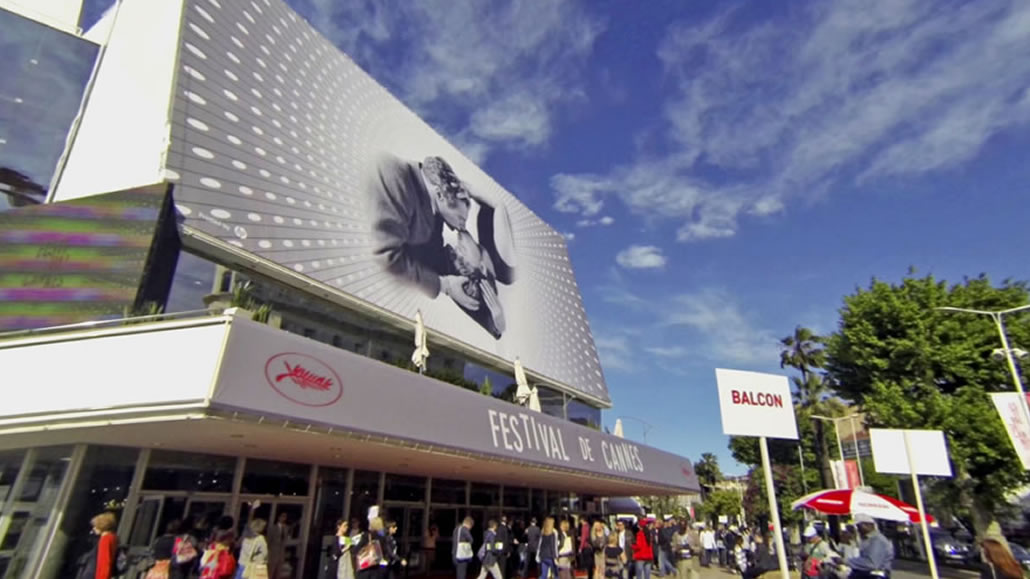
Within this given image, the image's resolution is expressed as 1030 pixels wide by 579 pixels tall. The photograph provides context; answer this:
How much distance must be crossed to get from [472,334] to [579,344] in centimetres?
995

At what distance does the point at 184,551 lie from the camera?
7.57m

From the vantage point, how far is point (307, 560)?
11.5 meters

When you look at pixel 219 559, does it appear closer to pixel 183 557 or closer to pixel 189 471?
pixel 183 557

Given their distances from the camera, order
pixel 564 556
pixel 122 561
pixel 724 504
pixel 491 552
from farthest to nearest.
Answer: pixel 724 504, pixel 564 556, pixel 491 552, pixel 122 561

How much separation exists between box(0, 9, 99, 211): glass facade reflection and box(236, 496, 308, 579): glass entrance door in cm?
958

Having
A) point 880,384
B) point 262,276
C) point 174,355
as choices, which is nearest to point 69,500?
point 174,355

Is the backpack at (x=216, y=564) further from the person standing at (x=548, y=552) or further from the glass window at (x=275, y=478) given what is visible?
the person standing at (x=548, y=552)

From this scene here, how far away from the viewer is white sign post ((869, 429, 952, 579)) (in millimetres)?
9969

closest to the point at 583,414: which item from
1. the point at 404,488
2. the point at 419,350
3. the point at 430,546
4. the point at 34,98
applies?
the point at 430,546

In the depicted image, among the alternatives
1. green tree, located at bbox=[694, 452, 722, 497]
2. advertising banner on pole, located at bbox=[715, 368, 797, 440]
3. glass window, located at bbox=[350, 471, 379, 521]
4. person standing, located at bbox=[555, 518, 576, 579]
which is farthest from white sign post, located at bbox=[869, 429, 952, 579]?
green tree, located at bbox=[694, 452, 722, 497]

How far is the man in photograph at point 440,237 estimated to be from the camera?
63.3 feet

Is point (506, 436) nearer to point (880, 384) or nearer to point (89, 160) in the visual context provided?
point (89, 160)

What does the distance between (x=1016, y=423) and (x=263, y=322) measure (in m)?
16.0

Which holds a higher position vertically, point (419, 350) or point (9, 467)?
point (419, 350)
